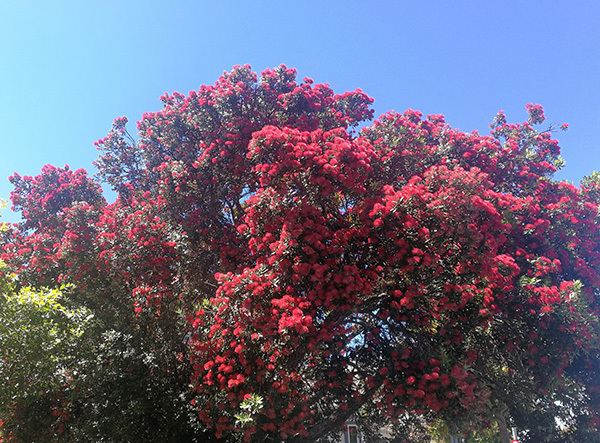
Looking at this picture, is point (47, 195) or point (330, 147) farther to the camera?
point (47, 195)

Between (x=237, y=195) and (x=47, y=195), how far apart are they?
30.5 feet

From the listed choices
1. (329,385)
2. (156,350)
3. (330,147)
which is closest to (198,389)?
(156,350)

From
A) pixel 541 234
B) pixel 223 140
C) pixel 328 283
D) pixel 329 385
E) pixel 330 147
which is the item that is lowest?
pixel 329 385

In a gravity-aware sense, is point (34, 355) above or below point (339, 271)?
below

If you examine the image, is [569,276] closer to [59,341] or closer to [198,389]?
[198,389]

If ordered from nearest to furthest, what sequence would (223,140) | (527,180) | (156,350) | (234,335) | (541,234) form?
(234,335) → (156,350) → (541,234) → (223,140) → (527,180)

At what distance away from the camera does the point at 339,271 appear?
28.6 ft

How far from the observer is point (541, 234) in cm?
1113

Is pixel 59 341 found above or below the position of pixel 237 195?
below

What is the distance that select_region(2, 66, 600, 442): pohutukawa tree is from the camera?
842 centimetres

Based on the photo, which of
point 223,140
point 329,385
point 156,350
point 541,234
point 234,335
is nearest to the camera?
point 234,335

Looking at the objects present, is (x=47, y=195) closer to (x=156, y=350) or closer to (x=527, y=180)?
(x=156, y=350)

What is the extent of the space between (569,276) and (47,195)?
64.5 ft

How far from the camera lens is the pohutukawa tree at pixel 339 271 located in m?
8.42
